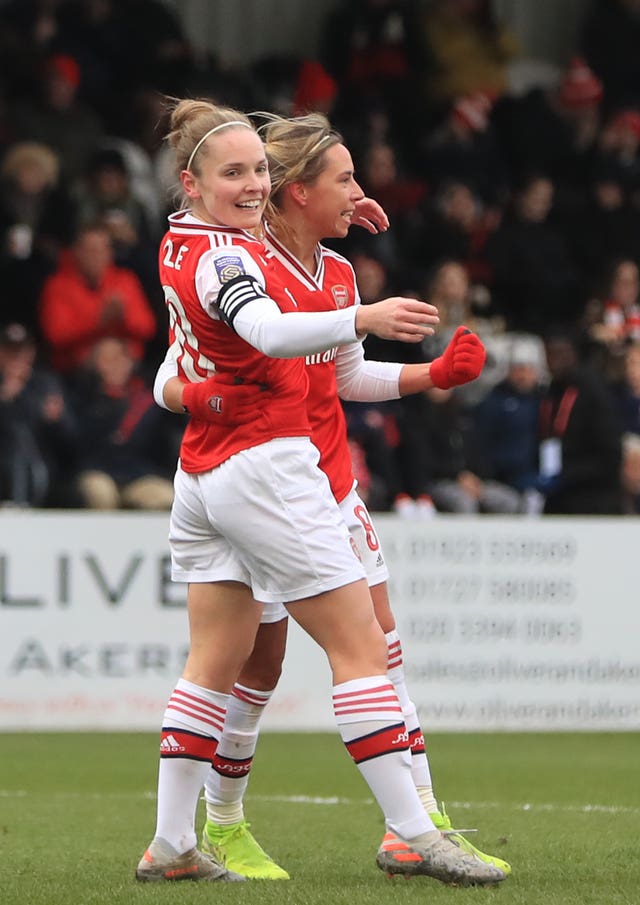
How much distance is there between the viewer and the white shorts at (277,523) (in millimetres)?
4949

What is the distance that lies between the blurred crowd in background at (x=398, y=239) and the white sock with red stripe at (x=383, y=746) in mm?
6700

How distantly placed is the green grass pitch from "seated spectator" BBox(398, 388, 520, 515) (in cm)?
234

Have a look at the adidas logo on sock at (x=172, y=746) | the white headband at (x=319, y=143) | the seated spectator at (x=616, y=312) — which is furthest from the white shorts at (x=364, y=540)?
the seated spectator at (x=616, y=312)

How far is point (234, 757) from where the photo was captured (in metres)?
5.56

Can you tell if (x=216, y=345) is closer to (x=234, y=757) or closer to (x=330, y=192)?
(x=330, y=192)

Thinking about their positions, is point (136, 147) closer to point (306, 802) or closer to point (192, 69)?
point (192, 69)

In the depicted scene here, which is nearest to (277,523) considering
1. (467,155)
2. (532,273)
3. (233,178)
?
(233,178)

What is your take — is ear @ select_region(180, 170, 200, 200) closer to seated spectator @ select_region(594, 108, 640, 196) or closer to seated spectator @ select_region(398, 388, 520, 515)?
seated spectator @ select_region(398, 388, 520, 515)

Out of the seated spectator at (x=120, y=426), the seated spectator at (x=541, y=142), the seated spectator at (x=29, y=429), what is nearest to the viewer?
the seated spectator at (x=29, y=429)

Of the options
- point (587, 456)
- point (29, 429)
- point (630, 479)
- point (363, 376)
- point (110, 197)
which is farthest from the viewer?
point (110, 197)

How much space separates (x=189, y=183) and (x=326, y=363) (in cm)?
77

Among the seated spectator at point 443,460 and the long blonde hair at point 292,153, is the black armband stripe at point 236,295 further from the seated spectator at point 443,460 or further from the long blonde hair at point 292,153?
the seated spectator at point 443,460

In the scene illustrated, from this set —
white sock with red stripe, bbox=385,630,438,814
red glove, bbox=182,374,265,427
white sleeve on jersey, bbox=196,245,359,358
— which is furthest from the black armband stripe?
white sock with red stripe, bbox=385,630,438,814

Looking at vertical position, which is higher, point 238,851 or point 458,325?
point 458,325
